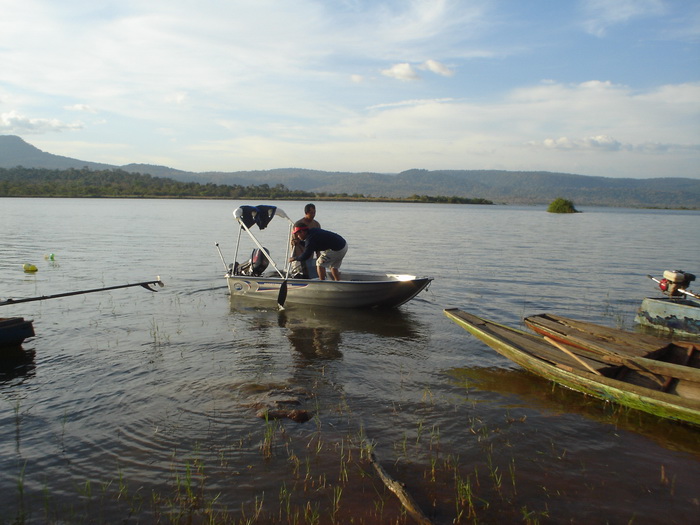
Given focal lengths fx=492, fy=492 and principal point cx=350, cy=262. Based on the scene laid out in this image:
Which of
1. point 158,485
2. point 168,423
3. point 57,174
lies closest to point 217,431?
point 168,423

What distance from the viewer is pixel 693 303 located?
1248 centimetres

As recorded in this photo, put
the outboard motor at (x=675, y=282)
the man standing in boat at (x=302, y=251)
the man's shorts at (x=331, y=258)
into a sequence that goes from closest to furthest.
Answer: the outboard motor at (x=675, y=282), the man's shorts at (x=331, y=258), the man standing in boat at (x=302, y=251)

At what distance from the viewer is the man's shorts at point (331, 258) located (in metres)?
13.8

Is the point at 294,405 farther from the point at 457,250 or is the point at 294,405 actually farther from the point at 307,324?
the point at 457,250

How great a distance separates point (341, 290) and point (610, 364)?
6965 mm

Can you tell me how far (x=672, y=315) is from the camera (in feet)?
40.0

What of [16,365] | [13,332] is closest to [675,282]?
[16,365]

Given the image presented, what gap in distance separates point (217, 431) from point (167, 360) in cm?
338

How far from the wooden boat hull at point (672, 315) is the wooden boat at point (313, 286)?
5721 millimetres

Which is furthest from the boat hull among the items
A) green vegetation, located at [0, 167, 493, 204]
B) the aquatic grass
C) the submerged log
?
green vegetation, located at [0, 167, 493, 204]

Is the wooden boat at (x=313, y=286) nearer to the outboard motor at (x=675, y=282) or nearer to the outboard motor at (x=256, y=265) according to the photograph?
the outboard motor at (x=256, y=265)

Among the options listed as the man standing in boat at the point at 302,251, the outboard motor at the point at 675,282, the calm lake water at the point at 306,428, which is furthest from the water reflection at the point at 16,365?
the outboard motor at the point at 675,282

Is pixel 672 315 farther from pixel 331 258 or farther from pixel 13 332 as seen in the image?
pixel 13 332

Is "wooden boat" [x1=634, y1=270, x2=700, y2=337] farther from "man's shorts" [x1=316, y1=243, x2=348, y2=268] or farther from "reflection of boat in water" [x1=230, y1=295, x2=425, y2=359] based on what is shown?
"man's shorts" [x1=316, y1=243, x2=348, y2=268]
